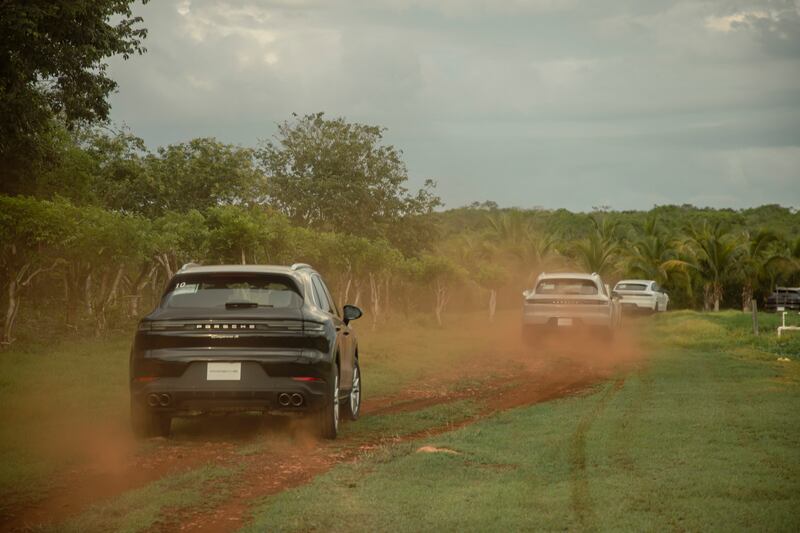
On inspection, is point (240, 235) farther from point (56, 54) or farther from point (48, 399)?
point (48, 399)

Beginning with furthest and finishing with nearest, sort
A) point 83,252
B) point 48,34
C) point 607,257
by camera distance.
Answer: point 607,257
point 83,252
point 48,34

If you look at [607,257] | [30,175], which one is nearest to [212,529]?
[30,175]

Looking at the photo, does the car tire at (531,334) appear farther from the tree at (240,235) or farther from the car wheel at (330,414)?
the car wheel at (330,414)

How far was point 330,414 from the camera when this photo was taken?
31.8 feet

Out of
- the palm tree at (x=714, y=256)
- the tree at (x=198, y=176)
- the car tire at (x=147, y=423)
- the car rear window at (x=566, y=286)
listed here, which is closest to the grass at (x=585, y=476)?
the car tire at (x=147, y=423)

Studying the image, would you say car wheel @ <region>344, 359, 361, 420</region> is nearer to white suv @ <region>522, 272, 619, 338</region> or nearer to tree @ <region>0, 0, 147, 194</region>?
tree @ <region>0, 0, 147, 194</region>

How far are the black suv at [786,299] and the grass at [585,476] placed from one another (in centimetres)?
A: 3984

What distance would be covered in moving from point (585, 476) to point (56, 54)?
605 inches

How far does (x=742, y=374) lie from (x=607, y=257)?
138 feet

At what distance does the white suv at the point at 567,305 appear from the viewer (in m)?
23.3

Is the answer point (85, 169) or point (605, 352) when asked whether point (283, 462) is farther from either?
point (85, 169)

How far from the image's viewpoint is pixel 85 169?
1220 inches

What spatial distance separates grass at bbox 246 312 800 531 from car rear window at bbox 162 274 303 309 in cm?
196

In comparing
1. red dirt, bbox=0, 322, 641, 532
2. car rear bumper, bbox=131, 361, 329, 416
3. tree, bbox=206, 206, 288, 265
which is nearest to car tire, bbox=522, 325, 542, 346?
tree, bbox=206, 206, 288, 265
